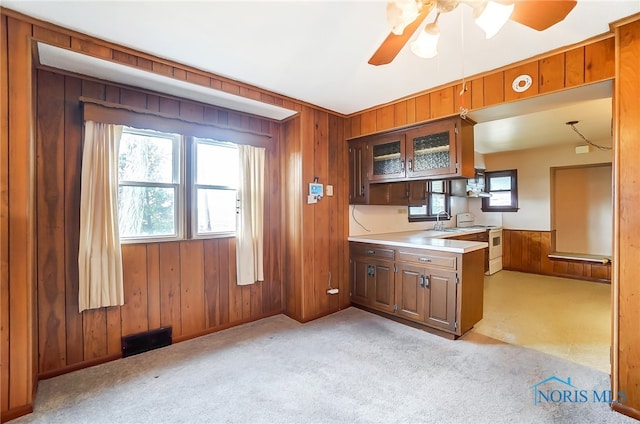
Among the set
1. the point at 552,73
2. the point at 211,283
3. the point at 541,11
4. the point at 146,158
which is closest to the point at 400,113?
the point at 552,73

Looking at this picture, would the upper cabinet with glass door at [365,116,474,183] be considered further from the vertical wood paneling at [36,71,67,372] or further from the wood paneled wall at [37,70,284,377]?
the vertical wood paneling at [36,71,67,372]

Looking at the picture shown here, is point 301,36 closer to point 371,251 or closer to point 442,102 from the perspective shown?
point 442,102

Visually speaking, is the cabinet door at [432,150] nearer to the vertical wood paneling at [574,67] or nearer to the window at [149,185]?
the vertical wood paneling at [574,67]

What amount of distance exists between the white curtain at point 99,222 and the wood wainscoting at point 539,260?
6552 mm

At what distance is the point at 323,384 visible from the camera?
2094 millimetres

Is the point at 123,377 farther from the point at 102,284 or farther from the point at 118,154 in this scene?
the point at 118,154

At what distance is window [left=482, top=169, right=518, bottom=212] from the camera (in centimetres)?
595

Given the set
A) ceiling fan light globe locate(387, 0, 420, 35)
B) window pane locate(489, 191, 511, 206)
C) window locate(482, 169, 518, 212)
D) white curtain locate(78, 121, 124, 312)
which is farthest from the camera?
window pane locate(489, 191, 511, 206)

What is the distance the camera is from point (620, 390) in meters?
1.82

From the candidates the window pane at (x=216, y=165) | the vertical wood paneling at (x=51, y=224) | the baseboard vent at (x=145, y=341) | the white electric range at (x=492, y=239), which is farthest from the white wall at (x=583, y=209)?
the vertical wood paneling at (x=51, y=224)

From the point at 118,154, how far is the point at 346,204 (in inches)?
95.8

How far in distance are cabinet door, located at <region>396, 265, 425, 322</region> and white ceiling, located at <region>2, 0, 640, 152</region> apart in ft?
5.49

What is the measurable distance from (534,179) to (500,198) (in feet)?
2.29

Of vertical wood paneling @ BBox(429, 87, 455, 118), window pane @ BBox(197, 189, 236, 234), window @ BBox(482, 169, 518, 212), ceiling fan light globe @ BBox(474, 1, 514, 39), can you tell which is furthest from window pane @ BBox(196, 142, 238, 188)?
window @ BBox(482, 169, 518, 212)
